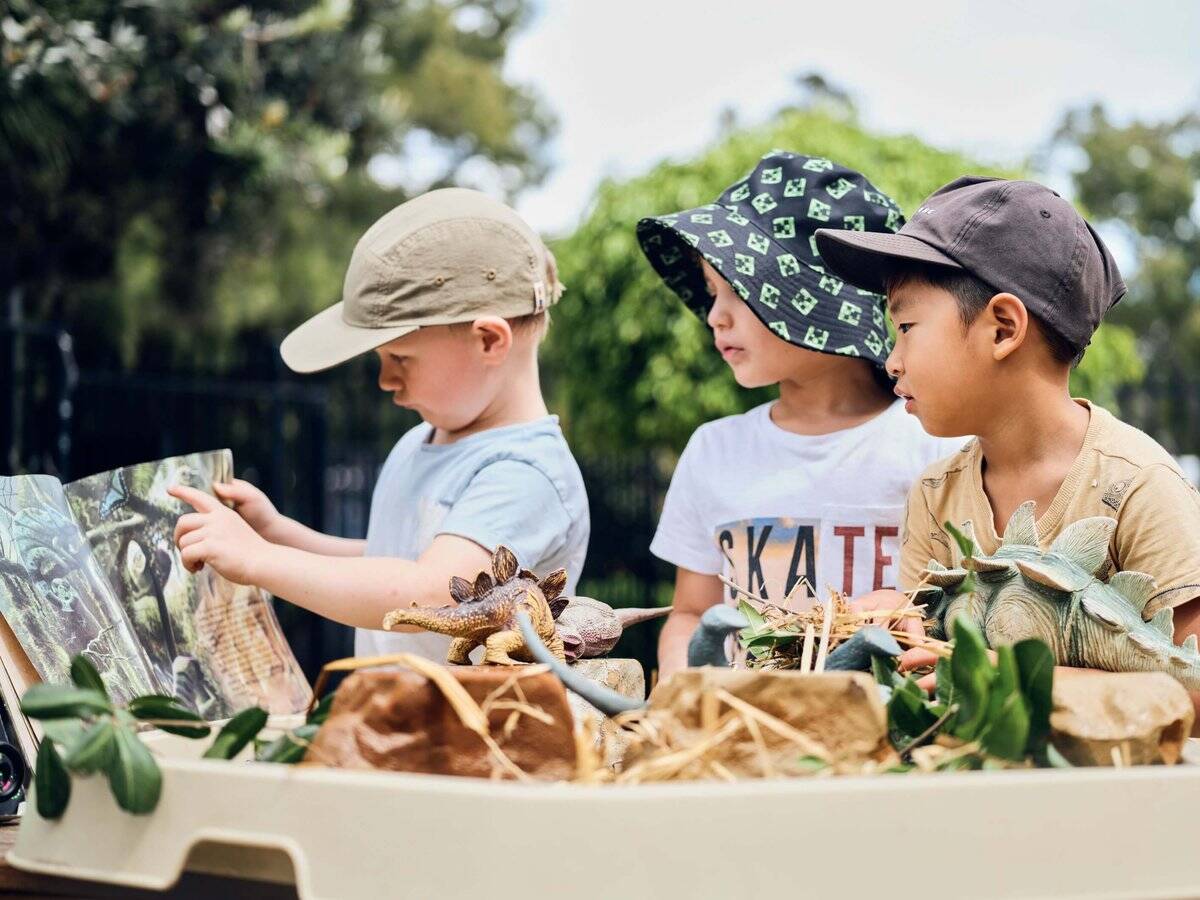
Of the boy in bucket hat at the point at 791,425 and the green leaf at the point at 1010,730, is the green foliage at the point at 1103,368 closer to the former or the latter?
the boy in bucket hat at the point at 791,425

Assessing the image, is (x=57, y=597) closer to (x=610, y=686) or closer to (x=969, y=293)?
(x=610, y=686)

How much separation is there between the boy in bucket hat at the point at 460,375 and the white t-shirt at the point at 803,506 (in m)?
0.29

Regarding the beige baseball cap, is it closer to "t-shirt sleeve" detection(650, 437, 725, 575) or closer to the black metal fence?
"t-shirt sleeve" detection(650, 437, 725, 575)

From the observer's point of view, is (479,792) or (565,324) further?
(565,324)

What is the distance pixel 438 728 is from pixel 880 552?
4.50ft

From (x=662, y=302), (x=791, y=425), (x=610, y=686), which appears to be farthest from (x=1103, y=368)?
(x=610, y=686)

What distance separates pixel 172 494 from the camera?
6.03ft

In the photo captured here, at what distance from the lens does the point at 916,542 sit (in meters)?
1.75

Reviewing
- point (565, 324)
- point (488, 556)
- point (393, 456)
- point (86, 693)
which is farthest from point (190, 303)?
point (86, 693)

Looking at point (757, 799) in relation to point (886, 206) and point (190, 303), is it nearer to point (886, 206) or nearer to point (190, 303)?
point (886, 206)

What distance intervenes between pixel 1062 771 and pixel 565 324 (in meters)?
10.2

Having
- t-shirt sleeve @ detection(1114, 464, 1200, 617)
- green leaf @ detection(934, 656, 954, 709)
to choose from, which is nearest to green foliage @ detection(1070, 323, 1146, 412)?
t-shirt sleeve @ detection(1114, 464, 1200, 617)

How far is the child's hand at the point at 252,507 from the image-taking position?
2151mm

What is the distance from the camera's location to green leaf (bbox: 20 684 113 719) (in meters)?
0.92
